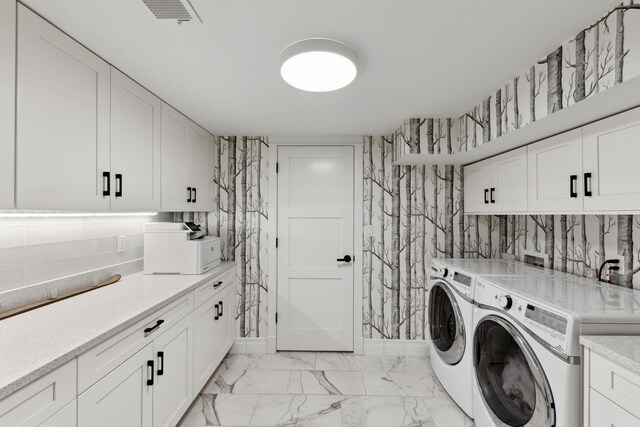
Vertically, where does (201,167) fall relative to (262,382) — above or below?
above

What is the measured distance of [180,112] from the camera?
2.39 metres

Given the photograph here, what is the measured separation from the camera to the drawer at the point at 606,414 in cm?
104

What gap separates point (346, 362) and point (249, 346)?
997 mm

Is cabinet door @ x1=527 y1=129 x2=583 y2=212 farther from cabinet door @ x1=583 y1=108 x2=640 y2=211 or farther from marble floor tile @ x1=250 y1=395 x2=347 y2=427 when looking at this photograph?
marble floor tile @ x1=250 y1=395 x2=347 y2=427

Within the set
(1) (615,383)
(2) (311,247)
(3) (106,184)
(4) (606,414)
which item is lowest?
(4) (606,414)

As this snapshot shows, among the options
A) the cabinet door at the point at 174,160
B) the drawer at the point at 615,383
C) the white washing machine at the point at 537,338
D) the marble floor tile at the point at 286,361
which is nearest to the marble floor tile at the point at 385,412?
the white washing machine at the point at 537,338

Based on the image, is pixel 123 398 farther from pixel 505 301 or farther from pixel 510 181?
pixel 510 181

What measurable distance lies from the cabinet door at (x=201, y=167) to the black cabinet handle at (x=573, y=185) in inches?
106

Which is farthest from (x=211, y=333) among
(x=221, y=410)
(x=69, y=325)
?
(x=69, y=325)

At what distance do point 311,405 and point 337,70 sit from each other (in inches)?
89.3

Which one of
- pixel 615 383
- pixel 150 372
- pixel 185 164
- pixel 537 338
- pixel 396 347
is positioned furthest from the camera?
pixel 396 347

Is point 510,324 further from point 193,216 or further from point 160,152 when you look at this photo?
point 193,216

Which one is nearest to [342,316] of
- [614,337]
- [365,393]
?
[365,393]

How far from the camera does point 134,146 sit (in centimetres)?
185
